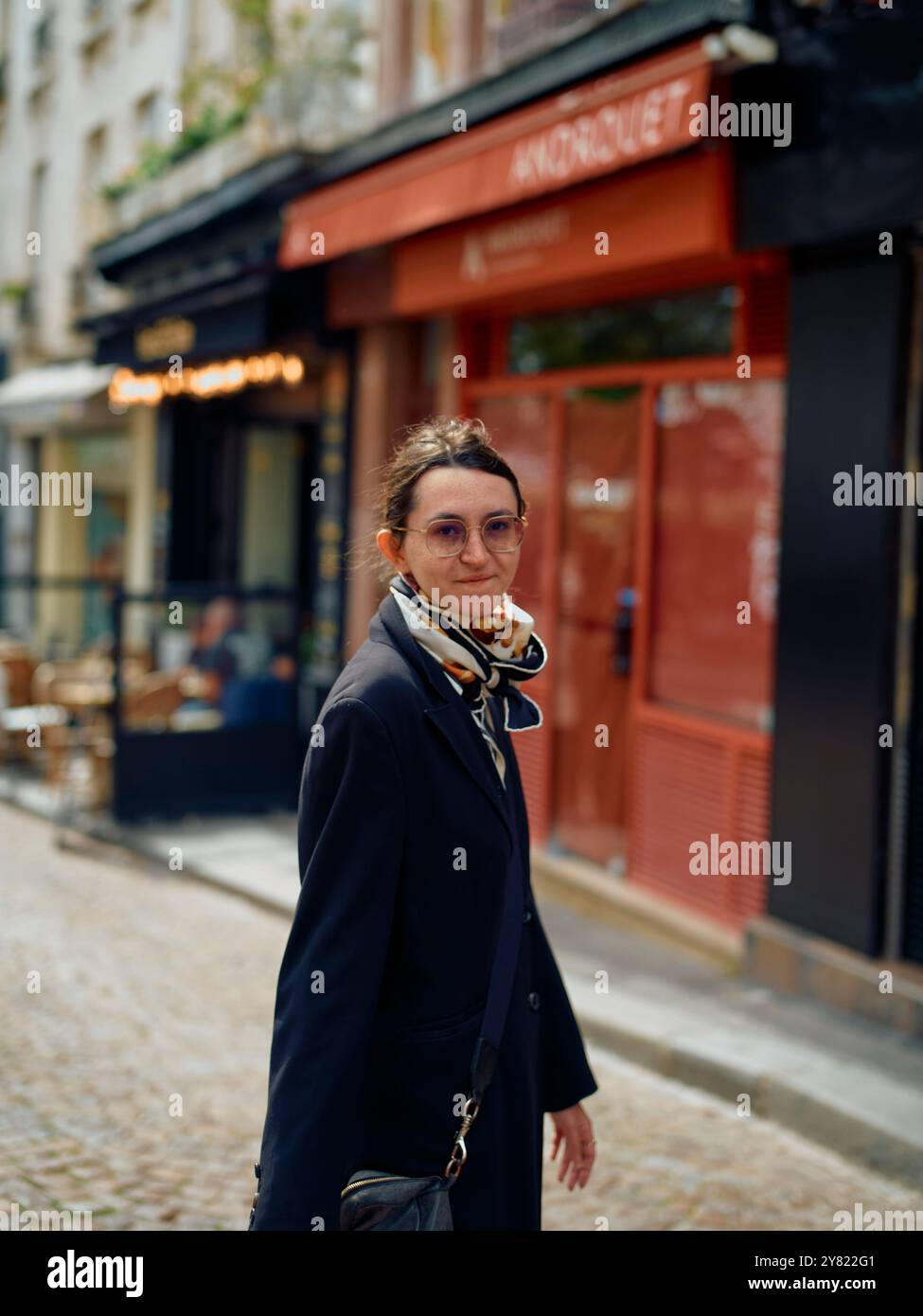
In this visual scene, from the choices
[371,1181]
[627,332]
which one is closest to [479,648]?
[371,1181]

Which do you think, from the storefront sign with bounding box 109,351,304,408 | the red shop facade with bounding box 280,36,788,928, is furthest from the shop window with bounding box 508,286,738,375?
the storefront sign with bounding box 109,351,304,408

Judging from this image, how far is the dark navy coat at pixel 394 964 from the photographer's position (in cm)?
223

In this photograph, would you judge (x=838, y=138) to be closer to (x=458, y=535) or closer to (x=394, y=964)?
(x=458, y=535)

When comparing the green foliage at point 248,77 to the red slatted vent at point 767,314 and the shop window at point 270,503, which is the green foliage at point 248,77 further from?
the red slatted vent at point 767,314

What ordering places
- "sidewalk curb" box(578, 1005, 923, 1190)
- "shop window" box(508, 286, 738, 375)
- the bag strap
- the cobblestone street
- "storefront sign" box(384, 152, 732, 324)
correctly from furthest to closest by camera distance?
"shop window" box(508, 286, 738, 375), "storefront sign" box(384, 152, 732, 324), "sidewalk curb" box(578, 1005, 923, 1190), the cobblestone street, the bag strap

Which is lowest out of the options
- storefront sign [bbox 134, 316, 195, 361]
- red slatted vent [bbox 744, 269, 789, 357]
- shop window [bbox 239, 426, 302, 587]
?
shop window [bbox 239, 426, 302, 587]

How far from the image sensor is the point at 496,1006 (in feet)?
7.99

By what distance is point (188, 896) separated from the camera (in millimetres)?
8539

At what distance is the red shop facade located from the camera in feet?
23.3

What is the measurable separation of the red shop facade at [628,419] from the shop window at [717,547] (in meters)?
0.01

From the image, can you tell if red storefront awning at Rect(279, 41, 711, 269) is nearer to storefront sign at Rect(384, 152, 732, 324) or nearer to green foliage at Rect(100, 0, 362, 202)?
storefront sign at Rect(384, 152, 732, 324)

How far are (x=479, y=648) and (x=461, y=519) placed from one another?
8.8 inches

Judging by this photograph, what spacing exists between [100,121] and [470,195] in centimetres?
1270
